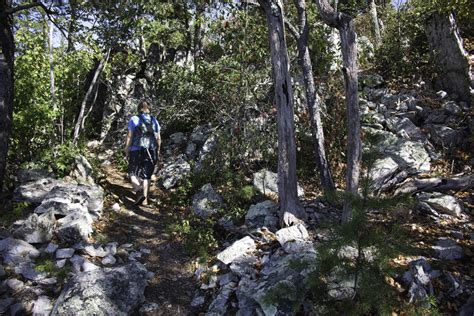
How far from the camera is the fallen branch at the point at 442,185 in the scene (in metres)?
6.29

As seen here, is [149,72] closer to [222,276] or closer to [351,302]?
[222,276]

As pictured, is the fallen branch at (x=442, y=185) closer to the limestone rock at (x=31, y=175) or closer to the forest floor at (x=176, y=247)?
the forest floor at (x=176, y=247)

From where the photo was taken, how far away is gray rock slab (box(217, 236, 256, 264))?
201 inches

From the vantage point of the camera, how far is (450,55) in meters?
9.34

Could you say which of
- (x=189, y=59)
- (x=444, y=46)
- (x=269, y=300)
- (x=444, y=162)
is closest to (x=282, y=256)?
(x=269, y=300)

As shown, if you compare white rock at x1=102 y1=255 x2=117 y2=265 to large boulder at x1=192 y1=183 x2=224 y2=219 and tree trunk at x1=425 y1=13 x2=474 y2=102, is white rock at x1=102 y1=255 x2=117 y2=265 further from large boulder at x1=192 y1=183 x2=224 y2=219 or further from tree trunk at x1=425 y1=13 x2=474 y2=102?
tree trunk at x1=425 y1=13 x2=474 y2=102

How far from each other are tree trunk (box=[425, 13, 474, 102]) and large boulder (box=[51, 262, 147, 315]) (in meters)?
9.09

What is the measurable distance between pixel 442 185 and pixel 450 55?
16.2ft

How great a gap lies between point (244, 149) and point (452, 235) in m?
4.66

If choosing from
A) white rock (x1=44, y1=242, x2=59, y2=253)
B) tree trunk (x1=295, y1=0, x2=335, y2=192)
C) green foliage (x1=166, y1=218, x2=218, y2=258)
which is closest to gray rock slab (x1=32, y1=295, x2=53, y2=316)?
white rock (x1=44, y1=242, x2=59, y2=253)

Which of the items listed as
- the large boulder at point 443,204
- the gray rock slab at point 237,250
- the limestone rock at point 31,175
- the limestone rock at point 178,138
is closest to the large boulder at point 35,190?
the limestone rock at point 31,175

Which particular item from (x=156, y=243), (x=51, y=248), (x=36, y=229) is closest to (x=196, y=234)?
(x=156, y=243)

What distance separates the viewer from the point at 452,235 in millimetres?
5109

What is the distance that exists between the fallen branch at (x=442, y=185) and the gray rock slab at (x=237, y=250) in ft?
9.98
